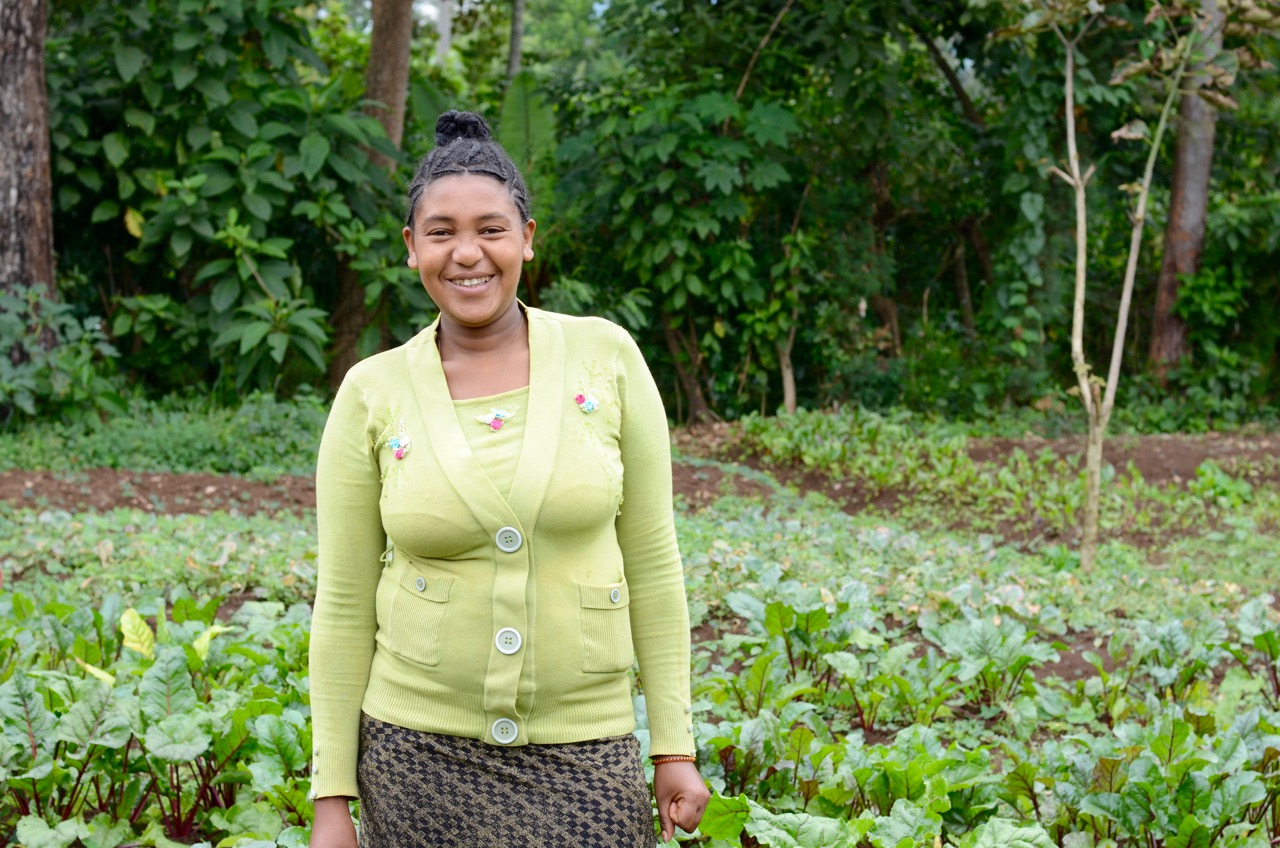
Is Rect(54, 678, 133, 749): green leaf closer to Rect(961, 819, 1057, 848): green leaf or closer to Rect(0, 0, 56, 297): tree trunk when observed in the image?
Rect(961, 819, 1057, 848): green leaf

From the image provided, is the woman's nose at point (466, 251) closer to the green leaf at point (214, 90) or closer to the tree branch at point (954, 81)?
the green leaf at point (214, 90)

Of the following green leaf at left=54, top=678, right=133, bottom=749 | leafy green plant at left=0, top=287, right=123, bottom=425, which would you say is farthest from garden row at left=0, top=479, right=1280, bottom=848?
leafy green plant at left=0, top=287, right=123, bottom=425

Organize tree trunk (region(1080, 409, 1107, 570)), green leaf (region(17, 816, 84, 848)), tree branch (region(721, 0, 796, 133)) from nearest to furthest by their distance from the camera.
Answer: green leaf (region(17, 816, 84, 848))
tree trunk (region(1080, 409, 1107, 570))
tree branch (region(721, 0, 796, 133))

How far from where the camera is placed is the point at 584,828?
1.95 m

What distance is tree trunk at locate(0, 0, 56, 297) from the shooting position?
26.2 ft

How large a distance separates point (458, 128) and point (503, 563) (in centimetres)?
70

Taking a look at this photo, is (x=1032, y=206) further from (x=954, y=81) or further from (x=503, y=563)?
(x=503, y=563)

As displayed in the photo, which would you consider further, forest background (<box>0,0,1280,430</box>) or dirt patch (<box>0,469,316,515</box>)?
forest background (<box>0,0,1280,430</box>)

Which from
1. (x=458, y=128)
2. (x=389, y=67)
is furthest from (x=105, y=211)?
(x=458, y=128)

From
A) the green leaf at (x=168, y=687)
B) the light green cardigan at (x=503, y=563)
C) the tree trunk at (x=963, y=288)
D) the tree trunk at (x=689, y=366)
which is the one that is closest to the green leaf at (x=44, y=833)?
the green leaf at (x=168, y=687)

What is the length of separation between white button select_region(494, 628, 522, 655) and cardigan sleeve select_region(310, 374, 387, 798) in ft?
0.88

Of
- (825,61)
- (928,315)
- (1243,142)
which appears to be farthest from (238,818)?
(1243,142)

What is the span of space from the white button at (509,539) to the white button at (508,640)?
119mm

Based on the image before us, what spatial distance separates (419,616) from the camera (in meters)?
1.96
